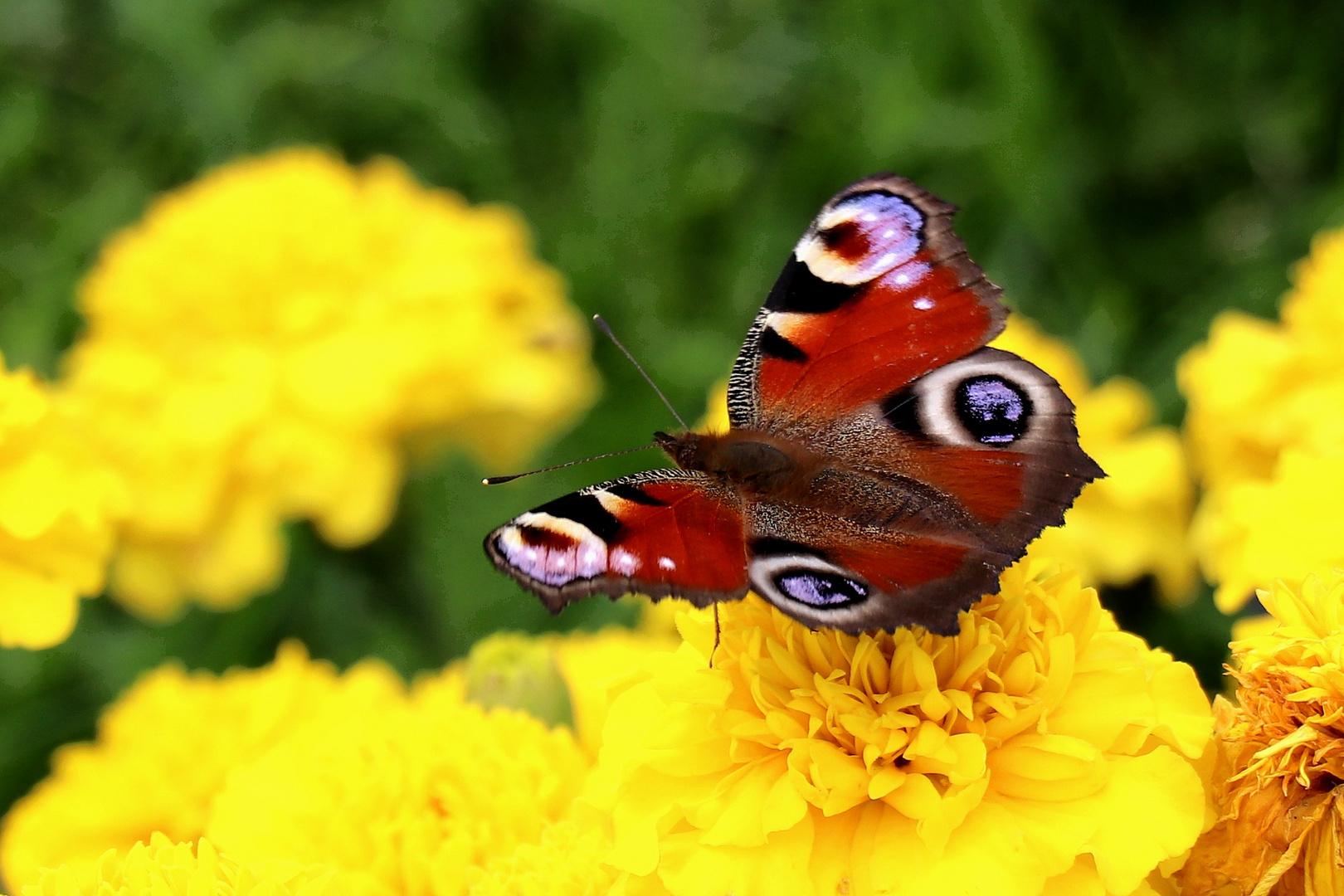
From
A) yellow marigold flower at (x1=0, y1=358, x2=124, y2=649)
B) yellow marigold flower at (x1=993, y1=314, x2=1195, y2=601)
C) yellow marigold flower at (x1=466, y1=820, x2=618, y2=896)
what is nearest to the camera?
yellow marigold flower at (x1=466, y1=820, x2=618, y2=896)

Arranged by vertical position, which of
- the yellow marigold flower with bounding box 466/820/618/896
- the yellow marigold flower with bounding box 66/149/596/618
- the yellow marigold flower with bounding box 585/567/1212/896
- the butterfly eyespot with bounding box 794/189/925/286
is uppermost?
the butterfly eyespot with bounding box 794/189/925/286

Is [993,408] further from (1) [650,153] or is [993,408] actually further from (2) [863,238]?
(1) [650,153]

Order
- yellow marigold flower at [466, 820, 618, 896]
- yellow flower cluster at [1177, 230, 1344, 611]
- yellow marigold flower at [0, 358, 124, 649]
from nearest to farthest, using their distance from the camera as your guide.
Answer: yellow marigold flower at [466, 820, 618, 896], yellow marigold flower at [0, 358, 124, 649], yellow flower cluster at [1177, 230, 1344, 611]

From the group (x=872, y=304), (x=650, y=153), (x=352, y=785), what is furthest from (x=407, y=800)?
(x=650, y=153)

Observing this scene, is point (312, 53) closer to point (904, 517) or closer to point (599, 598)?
point (599, 598)

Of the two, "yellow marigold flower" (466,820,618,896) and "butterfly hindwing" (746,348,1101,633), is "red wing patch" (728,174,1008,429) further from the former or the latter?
"yellow marigold flower" (466,820,618,896)

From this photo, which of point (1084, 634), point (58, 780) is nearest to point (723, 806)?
point (1084, 634)

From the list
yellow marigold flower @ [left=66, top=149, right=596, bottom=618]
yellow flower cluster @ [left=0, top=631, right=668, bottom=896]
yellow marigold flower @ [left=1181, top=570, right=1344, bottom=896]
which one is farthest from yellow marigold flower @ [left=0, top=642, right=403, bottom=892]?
yellow marigold flower @ [left=1181, top=570, right=1344, bottom=896]
